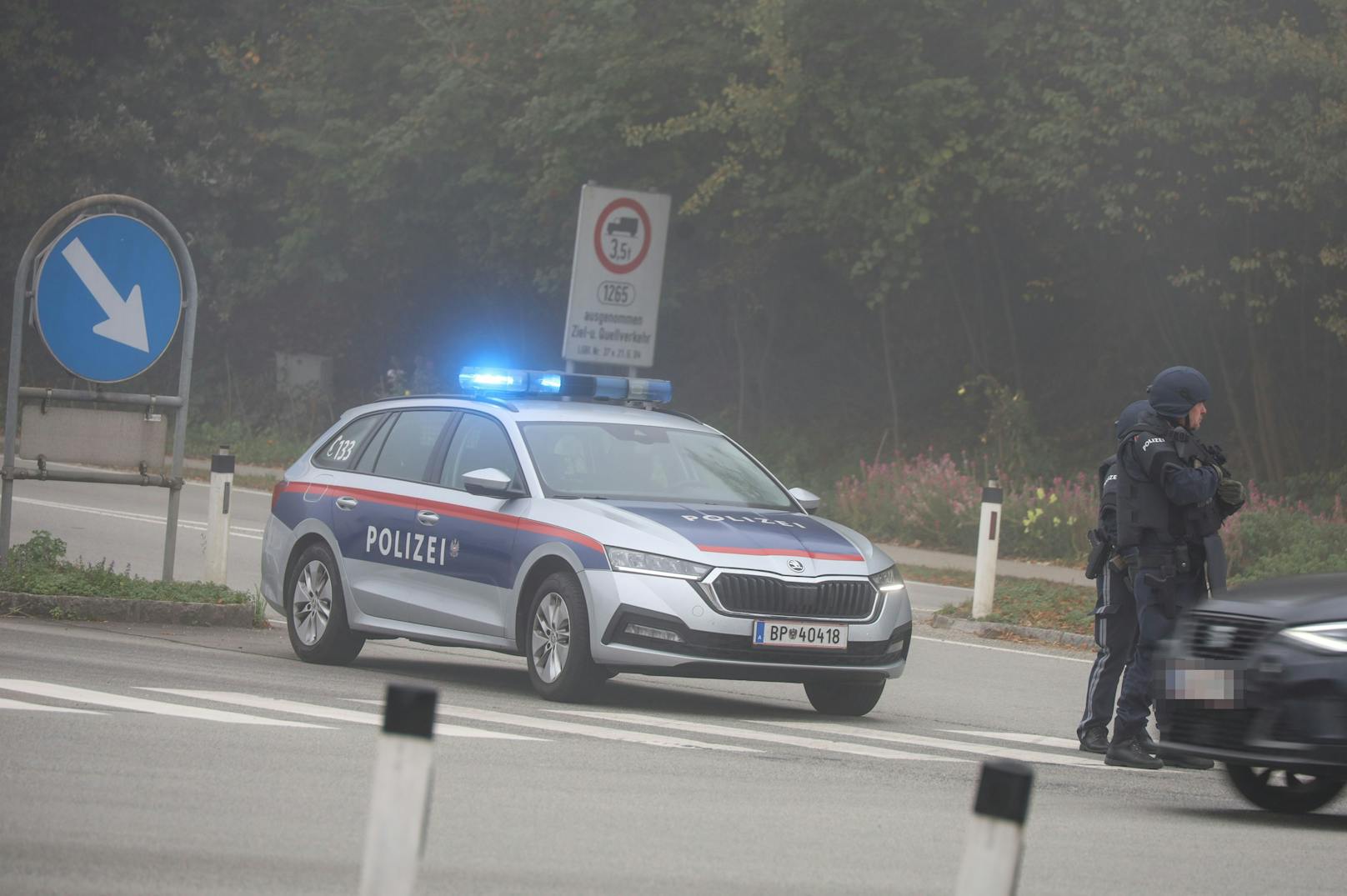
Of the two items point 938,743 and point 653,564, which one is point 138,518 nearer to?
point 653,564

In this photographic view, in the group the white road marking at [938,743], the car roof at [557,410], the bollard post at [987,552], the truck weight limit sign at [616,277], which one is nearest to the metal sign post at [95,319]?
the car roof at [557,410]

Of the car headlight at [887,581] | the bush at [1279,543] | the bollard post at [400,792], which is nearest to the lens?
the bollard post at [400,792]

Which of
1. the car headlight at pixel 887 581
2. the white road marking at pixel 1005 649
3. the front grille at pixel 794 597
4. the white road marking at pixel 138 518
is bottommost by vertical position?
the white road marking at pixel 138 518

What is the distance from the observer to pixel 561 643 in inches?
426

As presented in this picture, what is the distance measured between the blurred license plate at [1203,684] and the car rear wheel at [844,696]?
2771mm

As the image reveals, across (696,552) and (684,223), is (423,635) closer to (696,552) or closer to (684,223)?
(696,552)

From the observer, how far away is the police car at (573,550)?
10492 mm

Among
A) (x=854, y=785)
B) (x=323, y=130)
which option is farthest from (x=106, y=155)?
(x=854, y=785)

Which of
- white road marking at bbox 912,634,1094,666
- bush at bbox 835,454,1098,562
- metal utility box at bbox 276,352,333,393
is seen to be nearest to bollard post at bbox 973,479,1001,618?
white road marking at bbox 912,634,1094,666

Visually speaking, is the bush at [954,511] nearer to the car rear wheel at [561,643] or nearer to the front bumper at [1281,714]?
the car rear wheel at [561,643]

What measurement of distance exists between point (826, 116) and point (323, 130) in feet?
40.2

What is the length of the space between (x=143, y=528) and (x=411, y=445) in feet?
37.0

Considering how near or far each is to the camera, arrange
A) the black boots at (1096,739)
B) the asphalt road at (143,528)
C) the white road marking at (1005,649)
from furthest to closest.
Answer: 1. the asphalt road at (143,528)
2. the white road marking at (1005,649)
3. the black boots at (1096,739)

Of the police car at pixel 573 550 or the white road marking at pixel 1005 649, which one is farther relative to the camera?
the white road marking at pixel 1005 649
